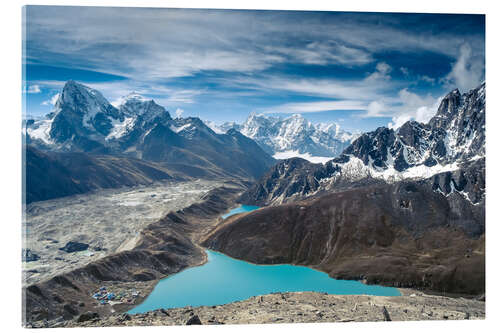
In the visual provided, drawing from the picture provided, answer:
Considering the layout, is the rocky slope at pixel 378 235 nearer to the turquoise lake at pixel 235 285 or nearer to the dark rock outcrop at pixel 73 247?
the turquoise lake at pixel 235 285

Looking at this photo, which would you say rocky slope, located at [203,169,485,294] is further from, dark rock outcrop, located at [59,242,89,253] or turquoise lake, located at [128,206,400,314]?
dark rock outcrop, located at [59,242,89,253]

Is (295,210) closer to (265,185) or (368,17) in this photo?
(368,17)

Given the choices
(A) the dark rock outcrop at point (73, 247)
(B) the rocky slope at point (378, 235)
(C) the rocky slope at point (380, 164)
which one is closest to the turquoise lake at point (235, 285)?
(B) the rocky slope at point (378, 235)

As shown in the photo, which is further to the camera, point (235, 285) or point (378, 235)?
point (378, 235)

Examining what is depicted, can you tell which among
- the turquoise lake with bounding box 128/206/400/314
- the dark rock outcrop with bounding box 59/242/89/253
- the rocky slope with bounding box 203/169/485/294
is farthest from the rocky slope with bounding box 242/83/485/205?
the turquoise lake with bounding box 128/206/400/314

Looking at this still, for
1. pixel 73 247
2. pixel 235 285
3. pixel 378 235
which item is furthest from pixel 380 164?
pixel 73 247

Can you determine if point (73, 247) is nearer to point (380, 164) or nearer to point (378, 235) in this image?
point (378, 235)
